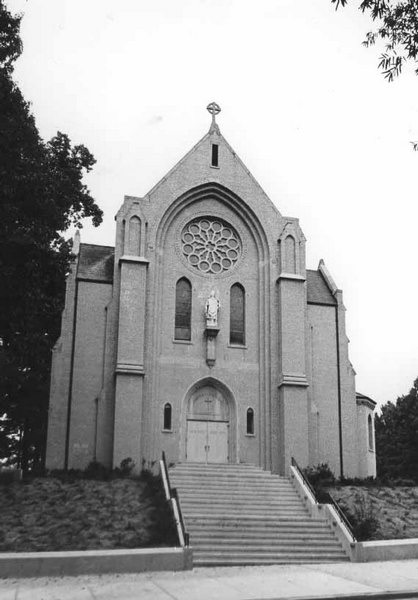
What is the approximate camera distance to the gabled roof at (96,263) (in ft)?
96.1

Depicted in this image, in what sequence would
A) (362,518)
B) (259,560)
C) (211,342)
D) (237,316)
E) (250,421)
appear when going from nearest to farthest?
(259,560), (362,518), (250,421), (211,342), (237,316)

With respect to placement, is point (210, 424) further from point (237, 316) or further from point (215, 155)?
point (215, 155)

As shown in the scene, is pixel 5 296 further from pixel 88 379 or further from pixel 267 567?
pixel 267 567

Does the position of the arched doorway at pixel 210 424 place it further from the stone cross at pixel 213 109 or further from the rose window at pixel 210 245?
the stone cross at pixel 213 109

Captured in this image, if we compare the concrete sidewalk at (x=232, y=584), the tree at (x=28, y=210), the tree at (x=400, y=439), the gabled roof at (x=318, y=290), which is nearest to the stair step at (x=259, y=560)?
the concrete sidewalk at (x=232, y=584)

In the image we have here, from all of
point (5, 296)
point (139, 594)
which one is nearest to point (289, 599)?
point (139, 594)

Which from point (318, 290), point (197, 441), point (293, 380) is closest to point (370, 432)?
point (293, 380)

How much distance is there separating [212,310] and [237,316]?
1.53 meters

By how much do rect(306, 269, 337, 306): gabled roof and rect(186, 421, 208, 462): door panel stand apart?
7.50 metres

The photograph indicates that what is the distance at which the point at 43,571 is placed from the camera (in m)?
15.7

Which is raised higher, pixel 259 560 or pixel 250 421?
pixel 250 421

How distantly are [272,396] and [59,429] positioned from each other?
8.60 metres

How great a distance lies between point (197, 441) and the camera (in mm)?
28391

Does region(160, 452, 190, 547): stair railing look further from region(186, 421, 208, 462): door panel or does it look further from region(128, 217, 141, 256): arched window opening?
region(128, 217, 141, 256): arched window opening
